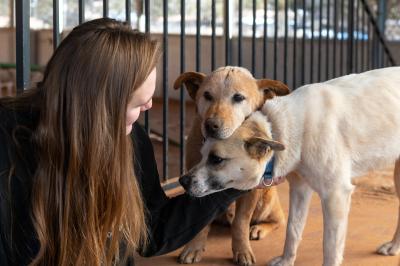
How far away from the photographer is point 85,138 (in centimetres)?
165

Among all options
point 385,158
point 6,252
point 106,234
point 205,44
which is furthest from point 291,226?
point 205,44

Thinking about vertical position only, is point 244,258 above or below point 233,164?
below

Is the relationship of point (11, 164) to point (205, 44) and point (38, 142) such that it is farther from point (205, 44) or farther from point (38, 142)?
point (205, 44)

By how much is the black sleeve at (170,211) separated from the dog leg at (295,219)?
446 millimetres

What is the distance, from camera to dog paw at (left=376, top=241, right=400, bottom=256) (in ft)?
9.39

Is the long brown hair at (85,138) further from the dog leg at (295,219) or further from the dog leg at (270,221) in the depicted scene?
the dog leg at (270,221)

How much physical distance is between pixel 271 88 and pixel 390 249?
0.92 metres

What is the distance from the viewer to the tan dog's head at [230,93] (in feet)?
8.41

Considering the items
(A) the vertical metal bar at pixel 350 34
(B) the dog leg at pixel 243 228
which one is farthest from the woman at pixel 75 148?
(A) the vertical metal bar at pixel 350 34

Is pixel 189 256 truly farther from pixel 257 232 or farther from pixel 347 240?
pixel 347 240

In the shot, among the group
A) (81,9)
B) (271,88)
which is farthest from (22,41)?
(271,88)

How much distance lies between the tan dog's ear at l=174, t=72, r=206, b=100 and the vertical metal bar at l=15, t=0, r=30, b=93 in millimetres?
645

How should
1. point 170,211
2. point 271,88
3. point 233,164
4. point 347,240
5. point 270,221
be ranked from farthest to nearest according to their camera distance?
1. point 270,221
2. point 347,240
3. point 271,88
4. point 233,164
5. point 170,211

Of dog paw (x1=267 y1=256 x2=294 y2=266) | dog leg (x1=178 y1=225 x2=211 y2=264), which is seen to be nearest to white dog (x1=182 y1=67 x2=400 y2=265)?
dog paw (x1=267 y1=256 x2=294 y2=266)
